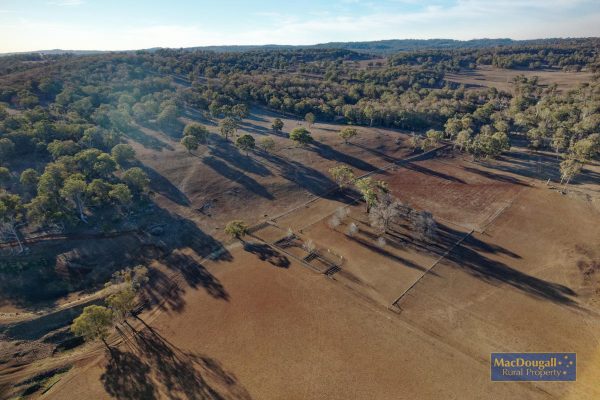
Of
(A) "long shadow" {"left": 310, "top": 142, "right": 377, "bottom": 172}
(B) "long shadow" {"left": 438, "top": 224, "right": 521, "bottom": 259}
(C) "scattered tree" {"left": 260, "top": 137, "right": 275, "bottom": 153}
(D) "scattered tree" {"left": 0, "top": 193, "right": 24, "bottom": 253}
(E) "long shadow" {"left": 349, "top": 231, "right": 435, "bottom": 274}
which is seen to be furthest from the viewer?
(C) "scattered tree" {"left": 260, "top": 137, "right": 275, "bottom": 153}

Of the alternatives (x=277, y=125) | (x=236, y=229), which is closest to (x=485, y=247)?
(x=236, y=229)

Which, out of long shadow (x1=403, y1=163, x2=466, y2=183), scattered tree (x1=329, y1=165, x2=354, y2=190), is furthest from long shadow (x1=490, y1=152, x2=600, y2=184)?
scattered tree (x1=329, y1=165, x2=354, y2=190)

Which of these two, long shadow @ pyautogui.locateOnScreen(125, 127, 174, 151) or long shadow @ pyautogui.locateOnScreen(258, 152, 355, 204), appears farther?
long shadow @ pyautogui.locateOnScreen(125, 127, 174, 151)

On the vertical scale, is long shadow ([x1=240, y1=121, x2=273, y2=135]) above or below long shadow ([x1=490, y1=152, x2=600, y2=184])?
above

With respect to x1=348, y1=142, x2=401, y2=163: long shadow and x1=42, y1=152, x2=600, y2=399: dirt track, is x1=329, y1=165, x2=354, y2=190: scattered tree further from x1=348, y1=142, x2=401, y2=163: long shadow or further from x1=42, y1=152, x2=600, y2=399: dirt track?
x1=42, y1=152, x2=600, y2=399: dirt track

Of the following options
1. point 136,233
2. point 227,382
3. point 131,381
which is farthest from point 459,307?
point 136,233

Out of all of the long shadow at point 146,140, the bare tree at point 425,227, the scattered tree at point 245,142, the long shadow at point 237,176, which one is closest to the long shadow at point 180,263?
the long shadow at point 237,176

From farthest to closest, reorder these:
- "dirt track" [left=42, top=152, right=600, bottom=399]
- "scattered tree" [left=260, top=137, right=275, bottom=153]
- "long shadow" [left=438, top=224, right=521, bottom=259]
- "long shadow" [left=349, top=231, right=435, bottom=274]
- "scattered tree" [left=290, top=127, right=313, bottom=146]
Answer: "scattered tree" [left=290, top=127, right=313, bottom=146]
"scattered tree" [left=260, top=137, right=275, bottom=153]
"long shadow" [left=438, top=224, right=521, bottom=259]
"long shadow" [left=349, top=231, right=435, bottom=274]
"dirt track" [left=42, top=152, right=600, bottom=399]

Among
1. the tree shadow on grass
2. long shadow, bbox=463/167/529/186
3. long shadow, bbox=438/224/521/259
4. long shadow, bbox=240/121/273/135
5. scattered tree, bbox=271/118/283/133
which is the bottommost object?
the tree shadow on grass
